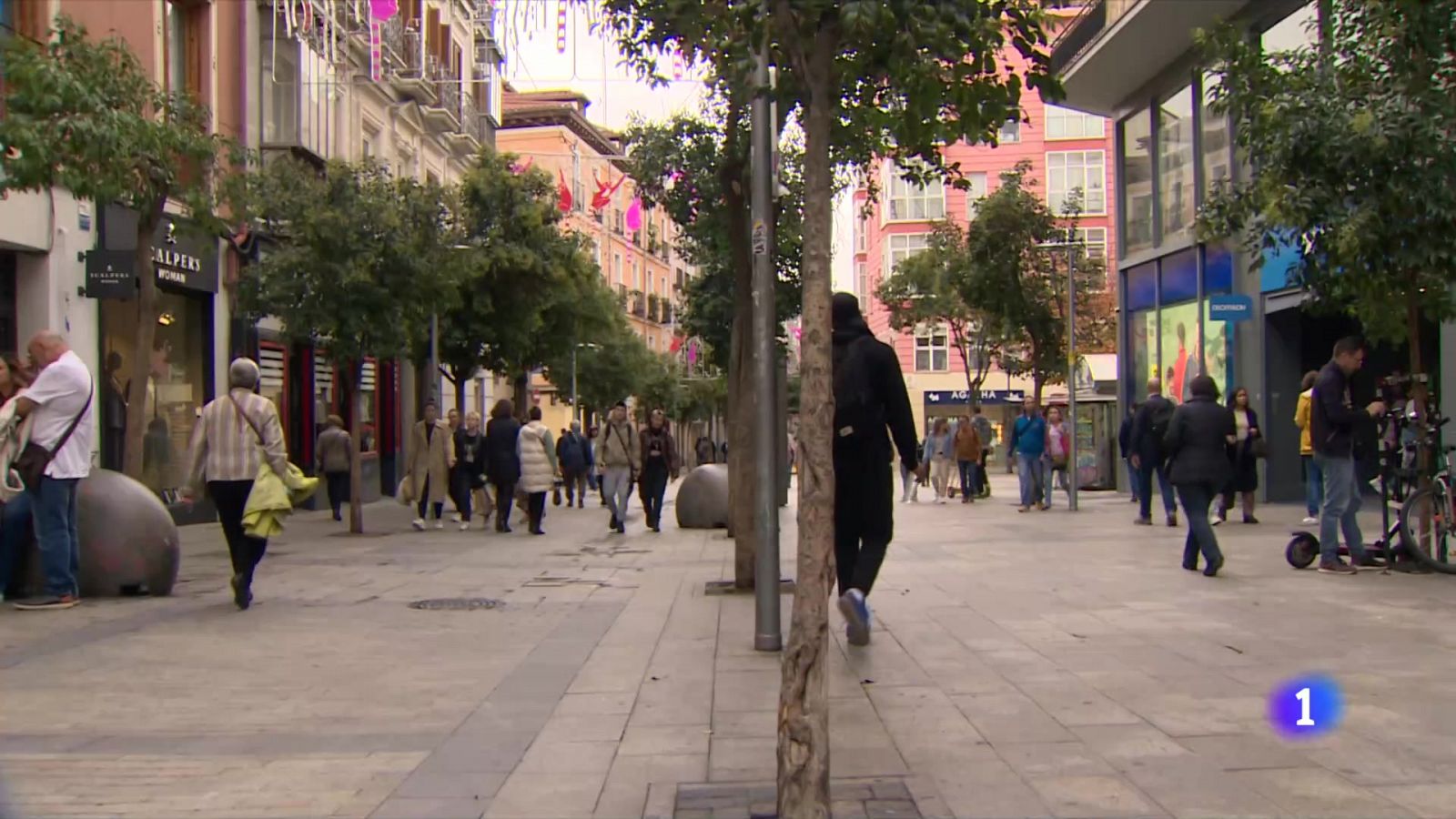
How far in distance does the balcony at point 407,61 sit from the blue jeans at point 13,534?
2078 cm

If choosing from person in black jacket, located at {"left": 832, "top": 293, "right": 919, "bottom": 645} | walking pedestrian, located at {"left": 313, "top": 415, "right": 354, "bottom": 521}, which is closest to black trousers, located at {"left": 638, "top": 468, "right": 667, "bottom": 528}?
walking pedestrian, located at {"left": 313, "top": 415, "right": 354, "bottom": 521}

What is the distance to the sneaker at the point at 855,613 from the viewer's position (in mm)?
7004

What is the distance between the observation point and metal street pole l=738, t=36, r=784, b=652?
6738 mm

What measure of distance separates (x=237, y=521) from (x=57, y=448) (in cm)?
127

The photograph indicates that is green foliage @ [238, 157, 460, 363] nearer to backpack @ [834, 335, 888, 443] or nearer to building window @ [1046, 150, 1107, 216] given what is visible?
backpack @ [834, 335, 888, 443]

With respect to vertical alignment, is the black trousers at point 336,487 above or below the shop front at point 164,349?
below

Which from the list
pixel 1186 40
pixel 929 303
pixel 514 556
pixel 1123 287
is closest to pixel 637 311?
pixel 929 303

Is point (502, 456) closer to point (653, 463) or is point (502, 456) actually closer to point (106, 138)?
point (653, 463)

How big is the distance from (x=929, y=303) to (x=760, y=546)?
126 feet

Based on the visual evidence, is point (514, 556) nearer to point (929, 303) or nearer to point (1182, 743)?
point (1182, 743)

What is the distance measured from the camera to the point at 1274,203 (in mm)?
10492

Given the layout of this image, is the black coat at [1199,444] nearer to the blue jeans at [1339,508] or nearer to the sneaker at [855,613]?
the blue jeans at [1339,508]

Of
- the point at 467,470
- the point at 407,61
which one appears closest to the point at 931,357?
the point at 407,61

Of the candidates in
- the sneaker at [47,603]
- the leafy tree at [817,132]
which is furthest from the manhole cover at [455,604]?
the leafy tree at [817,132]
